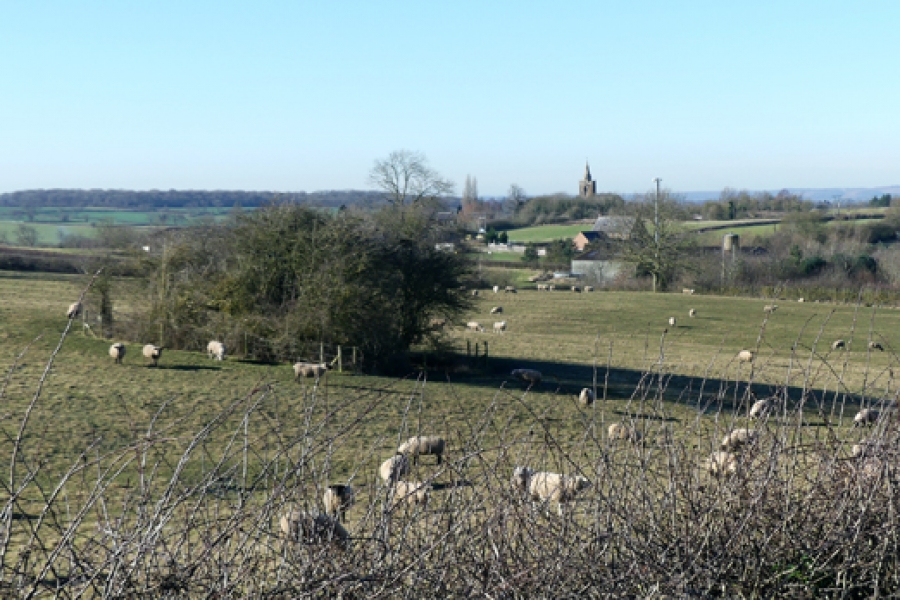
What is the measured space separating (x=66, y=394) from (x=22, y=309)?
1330 cm

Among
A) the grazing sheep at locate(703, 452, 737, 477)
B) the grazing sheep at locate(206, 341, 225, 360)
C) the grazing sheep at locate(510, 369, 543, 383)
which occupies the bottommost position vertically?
the grazing sheep at locate(510, 369, 543, 383)

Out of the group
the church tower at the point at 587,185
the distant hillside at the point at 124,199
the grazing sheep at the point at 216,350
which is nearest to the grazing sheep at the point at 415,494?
the grazing sheep at the point at 216,350

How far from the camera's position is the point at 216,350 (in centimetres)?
2534

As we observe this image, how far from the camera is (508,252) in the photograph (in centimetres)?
9669

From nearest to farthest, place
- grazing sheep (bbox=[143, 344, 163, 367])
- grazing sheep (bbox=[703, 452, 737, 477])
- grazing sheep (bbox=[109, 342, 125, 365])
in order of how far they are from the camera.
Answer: grazing sheep (bbox=[703, 452, 737, 477]), grazing sheep (bbox=[143, 344, 163, 367]), grazing sheep (bbox=[109, 342, 125, 365])

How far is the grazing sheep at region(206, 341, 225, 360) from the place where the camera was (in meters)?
25.2

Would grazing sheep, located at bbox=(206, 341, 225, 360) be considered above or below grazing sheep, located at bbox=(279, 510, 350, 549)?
below

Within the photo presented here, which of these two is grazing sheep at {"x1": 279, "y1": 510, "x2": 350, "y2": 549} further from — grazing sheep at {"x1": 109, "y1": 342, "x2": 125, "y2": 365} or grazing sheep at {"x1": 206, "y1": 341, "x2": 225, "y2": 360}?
grazing sheep at {"x1": 206, "y1": 341, "x2": 225, "y2": 360}

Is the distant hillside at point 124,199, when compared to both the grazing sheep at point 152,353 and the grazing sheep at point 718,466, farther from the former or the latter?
the grazing sheep at point 718,466

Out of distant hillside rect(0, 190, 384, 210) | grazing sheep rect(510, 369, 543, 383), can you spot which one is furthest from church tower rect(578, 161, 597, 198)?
grazing sheep rect(510, 369, 543, 383)

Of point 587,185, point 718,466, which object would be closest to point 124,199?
A: point 587,185

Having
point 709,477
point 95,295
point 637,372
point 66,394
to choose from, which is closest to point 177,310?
point 95,295

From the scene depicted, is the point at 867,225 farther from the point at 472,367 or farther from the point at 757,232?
the point at 472,367

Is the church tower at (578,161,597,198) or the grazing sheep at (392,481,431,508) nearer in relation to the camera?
the grazing sheep at (392,481,431,508)
